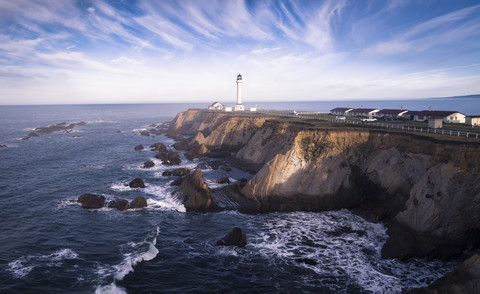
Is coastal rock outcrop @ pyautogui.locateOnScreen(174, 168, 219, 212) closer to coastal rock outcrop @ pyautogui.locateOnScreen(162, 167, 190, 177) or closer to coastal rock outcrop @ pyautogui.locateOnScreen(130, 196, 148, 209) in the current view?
coastal rock outcrop @ pyautogui.locateOnScreen(130, 196, 148, 209)

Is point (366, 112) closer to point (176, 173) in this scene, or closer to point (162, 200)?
point (176, 173)

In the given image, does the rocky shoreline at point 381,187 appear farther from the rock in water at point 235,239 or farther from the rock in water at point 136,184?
the rock in water at point 235,239

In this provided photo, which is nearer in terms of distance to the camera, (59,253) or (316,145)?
(59,253)

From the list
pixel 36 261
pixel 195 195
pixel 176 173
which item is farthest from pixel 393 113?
pixel 36 261

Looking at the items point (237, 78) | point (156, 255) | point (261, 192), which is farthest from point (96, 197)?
point (237, 78)

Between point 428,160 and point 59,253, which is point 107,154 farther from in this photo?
point 428,160

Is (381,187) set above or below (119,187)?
above
